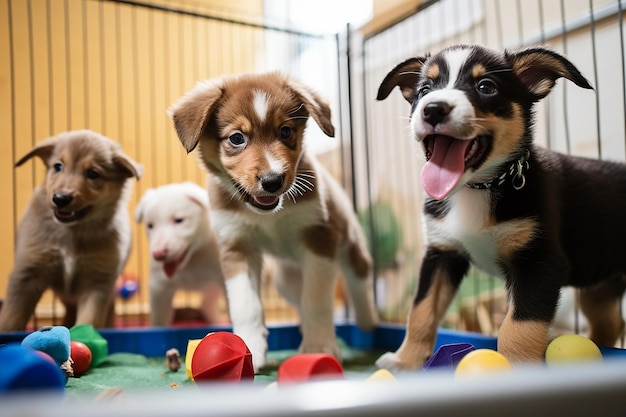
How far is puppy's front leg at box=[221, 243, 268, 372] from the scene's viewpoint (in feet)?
6.21

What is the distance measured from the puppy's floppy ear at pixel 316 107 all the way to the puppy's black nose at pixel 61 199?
2.95 ft

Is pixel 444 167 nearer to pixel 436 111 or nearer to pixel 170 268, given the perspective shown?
pixel 436 111

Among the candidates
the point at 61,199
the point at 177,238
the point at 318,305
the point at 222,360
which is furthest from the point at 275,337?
the point at 222,360

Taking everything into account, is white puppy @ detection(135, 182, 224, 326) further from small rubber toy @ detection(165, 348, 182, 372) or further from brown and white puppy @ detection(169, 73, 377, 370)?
small rubber toy @ detection(165, 348, 182, 372)

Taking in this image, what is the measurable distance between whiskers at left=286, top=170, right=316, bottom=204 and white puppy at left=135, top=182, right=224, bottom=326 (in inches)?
29.6

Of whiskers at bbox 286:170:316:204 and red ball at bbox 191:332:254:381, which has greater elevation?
whiskers at bbox 286:170:316:204

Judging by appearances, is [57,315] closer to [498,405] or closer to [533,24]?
[498,405]

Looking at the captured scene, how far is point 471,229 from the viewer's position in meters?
1.65

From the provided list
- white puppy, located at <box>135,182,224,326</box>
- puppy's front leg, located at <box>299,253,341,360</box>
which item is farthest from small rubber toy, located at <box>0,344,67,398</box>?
white puppy, located at <box>135,182,224,326</box>

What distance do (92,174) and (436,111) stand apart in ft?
4.61

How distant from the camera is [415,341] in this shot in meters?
1.82

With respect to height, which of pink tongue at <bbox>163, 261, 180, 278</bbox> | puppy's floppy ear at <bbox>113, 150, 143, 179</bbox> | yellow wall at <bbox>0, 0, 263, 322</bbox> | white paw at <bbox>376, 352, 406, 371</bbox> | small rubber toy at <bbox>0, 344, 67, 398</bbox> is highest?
yellow wall at <bbox>0, 0, 263, 322</bbox>

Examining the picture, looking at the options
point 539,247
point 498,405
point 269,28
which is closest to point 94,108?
point 269,28

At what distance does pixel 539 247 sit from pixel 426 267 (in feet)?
1.27
